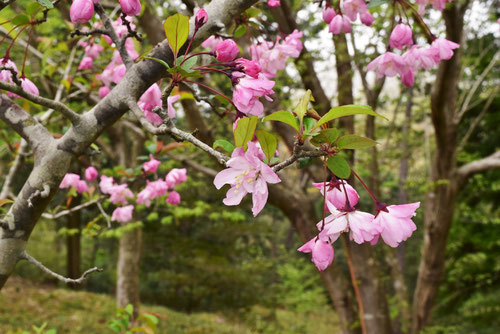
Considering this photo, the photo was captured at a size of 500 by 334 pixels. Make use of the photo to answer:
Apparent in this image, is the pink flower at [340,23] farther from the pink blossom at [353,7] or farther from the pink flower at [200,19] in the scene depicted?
the pink flower at [200,19]

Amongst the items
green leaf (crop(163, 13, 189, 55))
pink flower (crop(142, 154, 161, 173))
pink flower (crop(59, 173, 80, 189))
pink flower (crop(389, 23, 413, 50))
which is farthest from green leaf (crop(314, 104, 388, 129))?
pink flower (crop(59, 173, 80, 189))

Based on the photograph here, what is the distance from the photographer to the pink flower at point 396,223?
31.2 inches

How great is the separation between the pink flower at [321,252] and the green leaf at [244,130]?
238 mm

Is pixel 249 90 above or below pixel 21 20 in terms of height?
below

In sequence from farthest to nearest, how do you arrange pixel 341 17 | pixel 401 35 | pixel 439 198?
1. pixel 439 198
2. pixel 341 17
3. pixel 401 35

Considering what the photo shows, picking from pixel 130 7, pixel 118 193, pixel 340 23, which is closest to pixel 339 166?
pixel 130 7

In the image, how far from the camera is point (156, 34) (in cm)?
343

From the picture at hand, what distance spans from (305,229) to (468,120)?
182 inches

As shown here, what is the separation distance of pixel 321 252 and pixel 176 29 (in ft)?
1.68

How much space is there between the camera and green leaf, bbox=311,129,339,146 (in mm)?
676

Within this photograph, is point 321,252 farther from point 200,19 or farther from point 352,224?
point 200,19

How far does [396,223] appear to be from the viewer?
808 millimetres

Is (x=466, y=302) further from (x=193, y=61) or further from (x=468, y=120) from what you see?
(x=193, y=61)

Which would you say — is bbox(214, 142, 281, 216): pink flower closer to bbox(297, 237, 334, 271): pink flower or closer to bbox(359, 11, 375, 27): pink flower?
bbox(297, 237, 334, 271): pink flower
